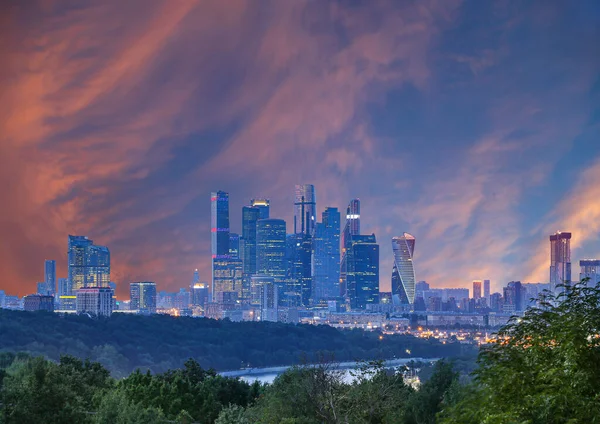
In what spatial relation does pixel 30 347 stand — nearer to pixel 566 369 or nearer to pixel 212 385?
→ pixel 212 385

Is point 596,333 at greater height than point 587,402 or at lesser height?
greater

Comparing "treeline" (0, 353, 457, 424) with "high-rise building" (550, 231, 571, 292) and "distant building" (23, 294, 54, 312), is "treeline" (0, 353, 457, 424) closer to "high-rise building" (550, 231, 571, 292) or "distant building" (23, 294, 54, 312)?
"distant building" (23, 294, 54, 312)

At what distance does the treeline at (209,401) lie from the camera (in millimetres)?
23281

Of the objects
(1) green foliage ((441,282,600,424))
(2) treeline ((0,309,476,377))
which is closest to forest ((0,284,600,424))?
(1) green foliage ((441,282,600,424))

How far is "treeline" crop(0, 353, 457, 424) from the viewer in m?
23.3

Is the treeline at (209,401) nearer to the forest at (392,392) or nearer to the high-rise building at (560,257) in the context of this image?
the forest at (392,392)

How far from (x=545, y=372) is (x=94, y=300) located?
158592mm

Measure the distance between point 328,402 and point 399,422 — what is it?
2.56 metres

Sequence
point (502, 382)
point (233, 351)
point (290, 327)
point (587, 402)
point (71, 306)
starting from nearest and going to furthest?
point (587, 402) → point (502, 382) → point (233, 351) → point (290, 327) → point (71, 306)

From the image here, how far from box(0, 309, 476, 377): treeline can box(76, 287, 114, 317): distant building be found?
3010 centimetres

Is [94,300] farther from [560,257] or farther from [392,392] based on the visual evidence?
[392,392]

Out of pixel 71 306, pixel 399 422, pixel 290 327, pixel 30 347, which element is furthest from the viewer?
pixel 71 306

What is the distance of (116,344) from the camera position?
114m

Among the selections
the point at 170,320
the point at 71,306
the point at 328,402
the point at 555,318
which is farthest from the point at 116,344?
the point at 555,318
